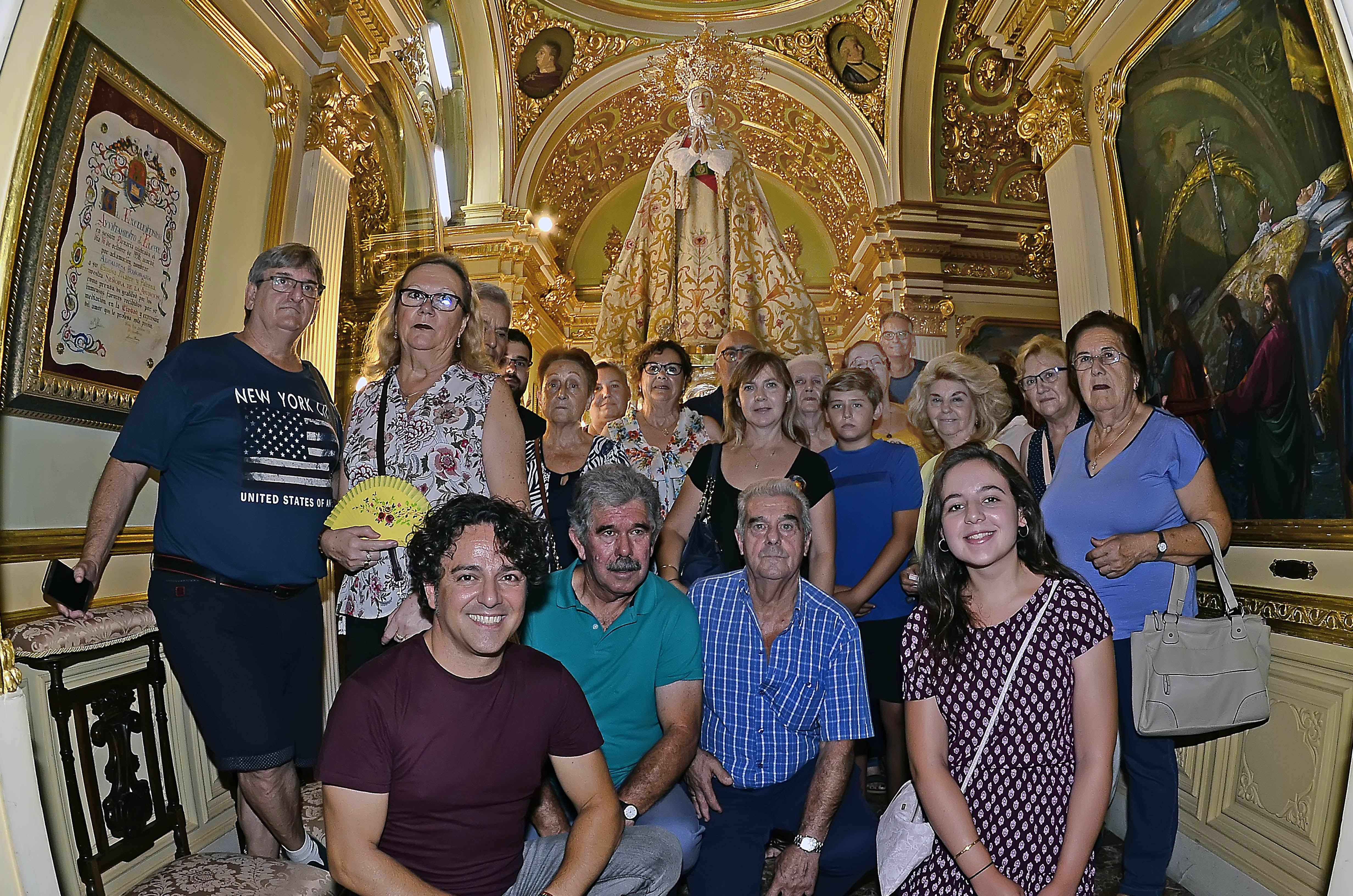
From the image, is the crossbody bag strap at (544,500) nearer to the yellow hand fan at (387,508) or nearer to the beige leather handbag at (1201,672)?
the yellow hand fan at (387,508)

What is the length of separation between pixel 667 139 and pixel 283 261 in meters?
8.22

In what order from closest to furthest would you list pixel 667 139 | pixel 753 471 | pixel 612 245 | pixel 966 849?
1. pixel 966 849
2. pixel 753 471
3. pixel 667 139
4. pixel 612 245

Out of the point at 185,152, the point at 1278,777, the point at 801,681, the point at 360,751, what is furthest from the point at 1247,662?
the point at 185,152

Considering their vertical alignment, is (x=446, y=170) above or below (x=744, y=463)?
above

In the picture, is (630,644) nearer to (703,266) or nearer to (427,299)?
(427,299)

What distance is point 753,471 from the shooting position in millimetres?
3006

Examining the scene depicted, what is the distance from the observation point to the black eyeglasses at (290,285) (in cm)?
246

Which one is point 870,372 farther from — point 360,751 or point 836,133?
point 836,133

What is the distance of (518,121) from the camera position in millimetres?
9492

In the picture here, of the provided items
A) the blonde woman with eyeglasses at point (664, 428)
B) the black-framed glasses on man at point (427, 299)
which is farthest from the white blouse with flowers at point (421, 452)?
the blonde woman with eyeglasses at point (664, 428)

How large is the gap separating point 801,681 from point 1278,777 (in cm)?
151

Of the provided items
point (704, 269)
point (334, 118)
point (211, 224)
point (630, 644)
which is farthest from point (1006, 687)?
point (334, 118)

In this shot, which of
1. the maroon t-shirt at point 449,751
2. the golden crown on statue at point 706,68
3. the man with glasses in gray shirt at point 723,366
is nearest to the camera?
the maroon t-shirt at point 449,751

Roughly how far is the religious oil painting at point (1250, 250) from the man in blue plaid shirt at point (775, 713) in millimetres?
1527
